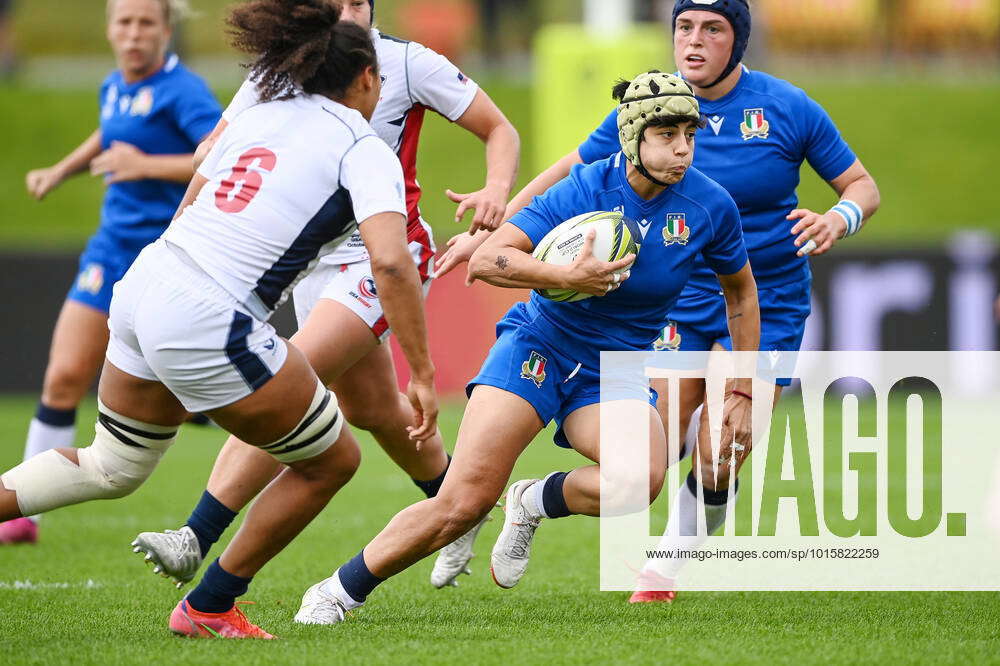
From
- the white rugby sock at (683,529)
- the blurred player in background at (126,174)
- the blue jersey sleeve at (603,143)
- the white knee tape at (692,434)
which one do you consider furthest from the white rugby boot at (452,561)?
the blurred player in background at (126,174)

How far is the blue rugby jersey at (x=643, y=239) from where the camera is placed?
4.97m

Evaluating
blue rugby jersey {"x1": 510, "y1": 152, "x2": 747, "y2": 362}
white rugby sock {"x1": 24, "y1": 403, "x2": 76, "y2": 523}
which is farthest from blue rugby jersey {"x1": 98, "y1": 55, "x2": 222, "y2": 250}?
blue rugby jersey {"x1": 510, "y1": 152, "x2": 747, "y2": 362}

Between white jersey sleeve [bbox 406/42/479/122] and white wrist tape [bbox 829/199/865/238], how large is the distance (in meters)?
1.51

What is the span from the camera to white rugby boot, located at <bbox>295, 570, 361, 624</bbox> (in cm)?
502

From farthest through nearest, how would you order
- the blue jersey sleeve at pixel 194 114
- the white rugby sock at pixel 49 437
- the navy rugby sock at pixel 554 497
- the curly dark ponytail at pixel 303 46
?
the white rugby sock at pixel 49 437
the blue jersey sleeve at pixel 194 114
the navy rugby sock at pixel 554 497
the curly dark ponytail at pixel 303 46

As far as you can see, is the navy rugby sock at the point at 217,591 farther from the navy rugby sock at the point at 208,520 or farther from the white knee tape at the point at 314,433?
the white knee tape at the point at 314,433

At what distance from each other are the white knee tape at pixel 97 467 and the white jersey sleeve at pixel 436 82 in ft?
5.70

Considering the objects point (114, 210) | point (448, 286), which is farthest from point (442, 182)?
point (114, 210)

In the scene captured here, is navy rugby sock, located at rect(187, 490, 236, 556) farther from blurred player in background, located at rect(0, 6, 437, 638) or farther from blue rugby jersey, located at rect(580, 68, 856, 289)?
blue rugby jersey, located at rect(580, 68, 856, 289)

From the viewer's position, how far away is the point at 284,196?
169 inches

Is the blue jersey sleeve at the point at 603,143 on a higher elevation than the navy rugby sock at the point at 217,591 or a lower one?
higher

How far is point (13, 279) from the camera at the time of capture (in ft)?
44.8

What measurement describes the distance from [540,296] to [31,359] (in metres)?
9.90

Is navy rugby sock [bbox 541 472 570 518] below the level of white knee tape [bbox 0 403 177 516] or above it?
below
